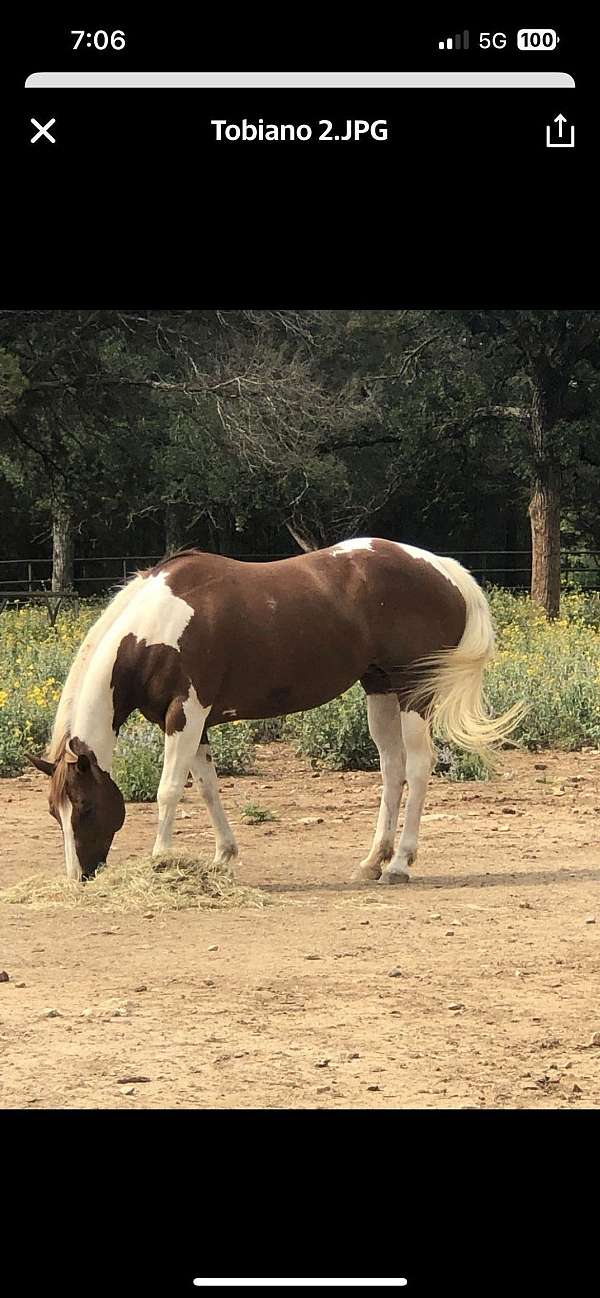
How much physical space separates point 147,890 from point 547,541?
1361 cm

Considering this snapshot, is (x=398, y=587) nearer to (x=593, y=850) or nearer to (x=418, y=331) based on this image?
(x=593, y=850)

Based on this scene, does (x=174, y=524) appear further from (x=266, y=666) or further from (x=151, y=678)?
(x=151, y=678)

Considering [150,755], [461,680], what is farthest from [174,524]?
[461,680]

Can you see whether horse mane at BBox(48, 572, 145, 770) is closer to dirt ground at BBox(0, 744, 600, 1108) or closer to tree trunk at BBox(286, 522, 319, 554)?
dirt ground at BBox(0, 744, 600, 1108)

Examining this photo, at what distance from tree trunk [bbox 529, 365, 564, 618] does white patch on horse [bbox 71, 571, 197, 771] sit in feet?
41.0

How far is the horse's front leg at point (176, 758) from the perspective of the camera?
7.38 metres

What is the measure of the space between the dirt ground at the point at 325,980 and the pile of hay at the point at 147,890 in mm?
97

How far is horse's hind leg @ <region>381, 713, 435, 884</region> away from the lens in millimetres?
7586

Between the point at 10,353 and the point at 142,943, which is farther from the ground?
the point at 10,353
